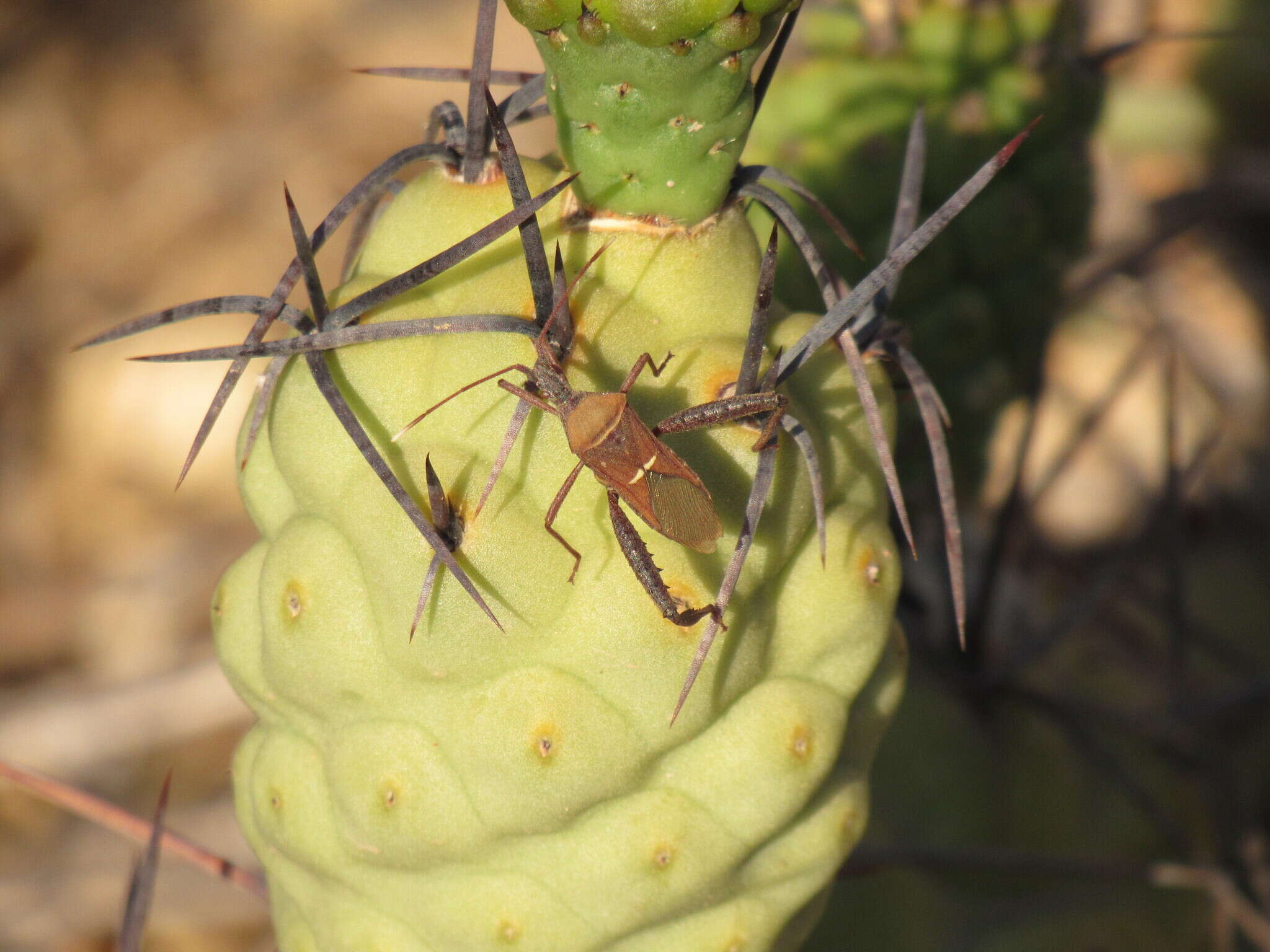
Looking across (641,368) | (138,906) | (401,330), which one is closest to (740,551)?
(641,368)

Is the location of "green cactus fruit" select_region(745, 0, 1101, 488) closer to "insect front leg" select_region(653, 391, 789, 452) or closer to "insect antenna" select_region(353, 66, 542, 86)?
"insect antenna" select_region(353, 66, 542, 86)

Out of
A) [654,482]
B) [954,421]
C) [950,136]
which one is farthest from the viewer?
[954,421]

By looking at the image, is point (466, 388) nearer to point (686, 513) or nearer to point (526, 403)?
point (526, 403)

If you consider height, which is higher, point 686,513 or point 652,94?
point 652,94

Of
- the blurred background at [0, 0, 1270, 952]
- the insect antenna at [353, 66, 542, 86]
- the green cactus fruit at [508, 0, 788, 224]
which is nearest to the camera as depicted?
the green cactus fruit at [508, 0, 788, 224]

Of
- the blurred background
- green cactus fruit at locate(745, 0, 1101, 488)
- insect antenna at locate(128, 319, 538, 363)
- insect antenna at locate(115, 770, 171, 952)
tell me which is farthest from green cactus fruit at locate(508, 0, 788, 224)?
green cactus fruit at locate(745, 0, 1101, 488)

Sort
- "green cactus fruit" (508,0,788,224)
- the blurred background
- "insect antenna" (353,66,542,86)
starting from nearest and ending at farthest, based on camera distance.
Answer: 1. "green cactus fruit" (508,0,788,224)
2. "insect antenna" (353,66,542,86)
3. the blurred background

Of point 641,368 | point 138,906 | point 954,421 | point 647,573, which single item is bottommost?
point 954,421
